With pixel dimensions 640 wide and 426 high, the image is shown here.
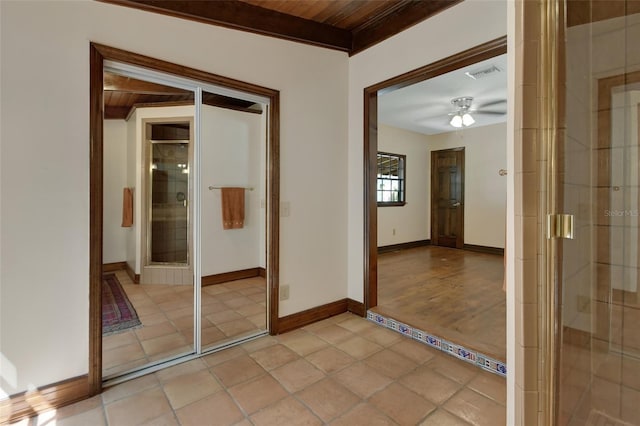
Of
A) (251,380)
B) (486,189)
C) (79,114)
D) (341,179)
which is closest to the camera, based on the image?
(79,114)

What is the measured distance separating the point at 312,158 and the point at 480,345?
197 centimetres

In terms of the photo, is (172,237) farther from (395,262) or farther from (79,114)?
(395,262)

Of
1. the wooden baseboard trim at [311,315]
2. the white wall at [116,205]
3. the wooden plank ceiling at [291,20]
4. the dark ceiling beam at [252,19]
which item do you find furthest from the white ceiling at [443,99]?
the white wall at [116,205]

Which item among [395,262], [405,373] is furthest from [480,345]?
[395,262]

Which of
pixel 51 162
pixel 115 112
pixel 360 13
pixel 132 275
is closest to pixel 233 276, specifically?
pixel 132 275

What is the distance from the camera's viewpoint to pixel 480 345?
2051mm

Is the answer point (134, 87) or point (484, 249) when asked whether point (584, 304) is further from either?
point (484, 249)

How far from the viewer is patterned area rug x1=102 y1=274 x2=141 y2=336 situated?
250 cm

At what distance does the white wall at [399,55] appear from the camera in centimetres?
193

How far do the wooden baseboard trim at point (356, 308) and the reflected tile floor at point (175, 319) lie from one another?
0.84 meters

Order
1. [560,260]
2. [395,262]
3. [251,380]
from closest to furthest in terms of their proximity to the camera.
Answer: [560,260] → [251,380] → [395,262]

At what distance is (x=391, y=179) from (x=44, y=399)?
5.59m

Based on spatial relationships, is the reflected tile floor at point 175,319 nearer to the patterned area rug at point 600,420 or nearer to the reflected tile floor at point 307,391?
the reflected tile floor at point 307,391

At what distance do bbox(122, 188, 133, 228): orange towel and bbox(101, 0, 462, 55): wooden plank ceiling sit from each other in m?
2.37
